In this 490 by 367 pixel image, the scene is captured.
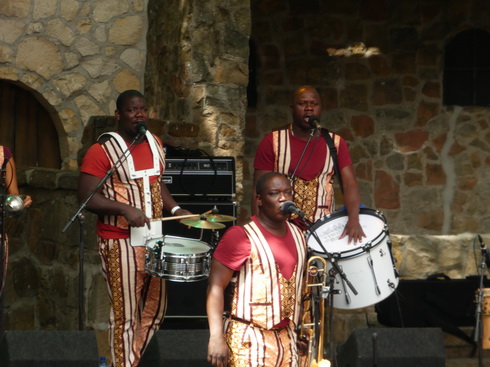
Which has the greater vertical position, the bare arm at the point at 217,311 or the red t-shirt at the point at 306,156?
the red t-shirt at the point at 306,156

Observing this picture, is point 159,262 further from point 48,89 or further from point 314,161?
point 48,89

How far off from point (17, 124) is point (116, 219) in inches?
141

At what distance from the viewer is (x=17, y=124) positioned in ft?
31.2

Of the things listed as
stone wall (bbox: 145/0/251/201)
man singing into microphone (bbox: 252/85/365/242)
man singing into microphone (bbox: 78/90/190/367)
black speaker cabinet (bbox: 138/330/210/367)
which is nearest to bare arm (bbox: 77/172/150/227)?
man singing into microphone (bbox: 78/90/190/367)

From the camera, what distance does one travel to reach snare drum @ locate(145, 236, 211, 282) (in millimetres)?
5918

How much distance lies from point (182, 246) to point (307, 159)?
1.08 metres

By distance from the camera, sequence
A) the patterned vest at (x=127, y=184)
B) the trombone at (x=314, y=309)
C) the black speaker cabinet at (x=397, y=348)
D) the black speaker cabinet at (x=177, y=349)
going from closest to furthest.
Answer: the trombone at (x=314, y=309) < the black speaker cabinet at (x=177, y=349) < the black speaker cabinet at (x=397, y=348) < the patterned vest at (x=127, y=184)

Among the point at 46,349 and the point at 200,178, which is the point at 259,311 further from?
the point at 200,178

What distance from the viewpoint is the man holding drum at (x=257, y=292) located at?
504 centimetres

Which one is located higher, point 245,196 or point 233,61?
point 233,61

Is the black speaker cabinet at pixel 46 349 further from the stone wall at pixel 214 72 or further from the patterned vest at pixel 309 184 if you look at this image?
the stone wall at pixel 214 72

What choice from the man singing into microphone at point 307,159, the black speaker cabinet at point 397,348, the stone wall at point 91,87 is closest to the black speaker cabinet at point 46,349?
the black speaker cabinet at point 397,348

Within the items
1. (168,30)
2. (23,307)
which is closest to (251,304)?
A: (23,307)

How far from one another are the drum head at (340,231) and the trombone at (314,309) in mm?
380
